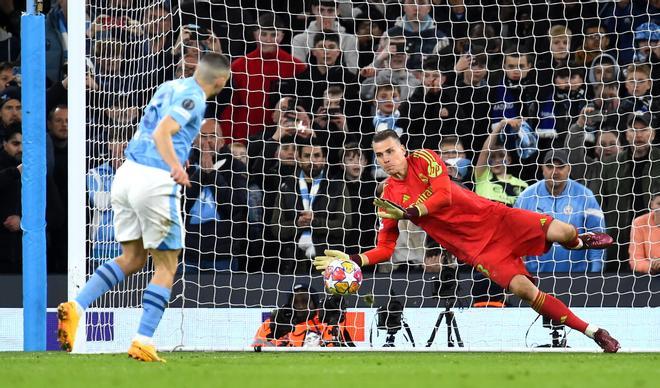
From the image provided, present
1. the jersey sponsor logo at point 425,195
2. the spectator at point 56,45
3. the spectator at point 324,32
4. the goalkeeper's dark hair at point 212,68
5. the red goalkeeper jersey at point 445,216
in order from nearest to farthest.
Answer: the goalkeeper's dark hair at point 212,68 → the jersey sponsor logo at point 425,195 → the red goalkeeper jersey at point 445,216 → the spectator at point 56,45 → the spectator at point 324,32

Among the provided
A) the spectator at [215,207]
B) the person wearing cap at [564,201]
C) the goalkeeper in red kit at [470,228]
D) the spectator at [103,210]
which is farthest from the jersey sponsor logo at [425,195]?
the spectator at [103,210]

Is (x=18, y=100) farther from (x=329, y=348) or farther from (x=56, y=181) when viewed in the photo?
(x=329, y=348)

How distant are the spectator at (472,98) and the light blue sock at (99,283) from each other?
16.9 ft

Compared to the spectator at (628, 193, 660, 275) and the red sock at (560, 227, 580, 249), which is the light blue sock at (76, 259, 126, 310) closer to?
the red sock at (560, 227, 580, 249)

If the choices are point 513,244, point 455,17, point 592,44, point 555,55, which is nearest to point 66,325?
point 513,244

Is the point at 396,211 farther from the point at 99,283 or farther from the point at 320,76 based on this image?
the point at 320,76

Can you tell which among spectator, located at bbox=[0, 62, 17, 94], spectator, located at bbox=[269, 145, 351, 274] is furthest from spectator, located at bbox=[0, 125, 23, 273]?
spectator, located at bbox=[269, 145, 351, 274]

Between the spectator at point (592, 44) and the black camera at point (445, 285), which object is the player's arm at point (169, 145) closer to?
the black camera at point (445, 285)

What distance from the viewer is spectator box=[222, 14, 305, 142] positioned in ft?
39.8

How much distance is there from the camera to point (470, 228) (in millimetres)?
9664

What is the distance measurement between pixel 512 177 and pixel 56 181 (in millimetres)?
4447

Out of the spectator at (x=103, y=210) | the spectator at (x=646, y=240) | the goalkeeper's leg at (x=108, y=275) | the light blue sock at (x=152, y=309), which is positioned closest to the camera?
the light blue sock at (x=152, y=309)

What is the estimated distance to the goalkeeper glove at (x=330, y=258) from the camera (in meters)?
9.33

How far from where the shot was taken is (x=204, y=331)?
10.4 metres
